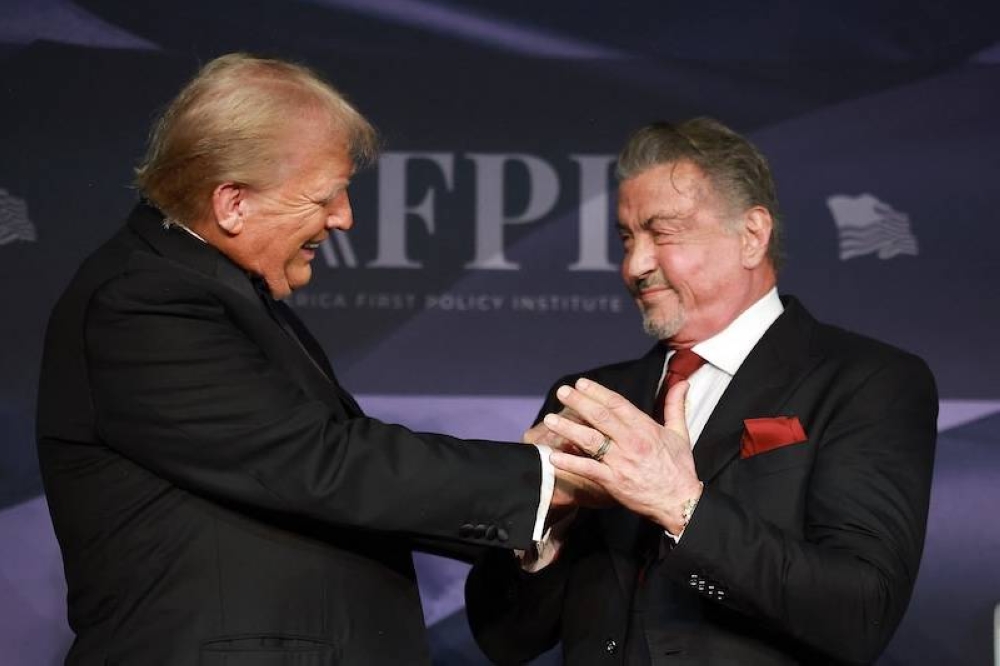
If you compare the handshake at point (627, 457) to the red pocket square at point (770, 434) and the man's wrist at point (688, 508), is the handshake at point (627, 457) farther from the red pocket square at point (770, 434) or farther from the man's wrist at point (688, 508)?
the red pocket square at point (770, 434)

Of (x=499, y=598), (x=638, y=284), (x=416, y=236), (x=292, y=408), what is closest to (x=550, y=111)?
(x=416, y=236)

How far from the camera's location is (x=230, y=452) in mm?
2057

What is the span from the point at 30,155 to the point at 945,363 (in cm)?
234

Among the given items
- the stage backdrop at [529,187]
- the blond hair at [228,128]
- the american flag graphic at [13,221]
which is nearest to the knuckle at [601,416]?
the blond hair at [228,128]

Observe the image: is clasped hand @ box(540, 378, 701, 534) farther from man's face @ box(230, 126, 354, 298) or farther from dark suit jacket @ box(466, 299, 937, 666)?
man's face @ box(230, 126, 354, 298)

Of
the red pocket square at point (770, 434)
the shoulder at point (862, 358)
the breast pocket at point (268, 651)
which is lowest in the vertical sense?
the breast pocket at point (268, 651)

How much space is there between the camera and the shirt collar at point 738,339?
267cm

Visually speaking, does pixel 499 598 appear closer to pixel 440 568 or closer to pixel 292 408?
pixel 292 408

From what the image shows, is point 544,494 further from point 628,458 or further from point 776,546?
point 776,546

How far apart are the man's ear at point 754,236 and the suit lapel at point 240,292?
879mm

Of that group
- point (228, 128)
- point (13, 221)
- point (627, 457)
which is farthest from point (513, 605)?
point (13, 221)

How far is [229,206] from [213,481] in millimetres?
421

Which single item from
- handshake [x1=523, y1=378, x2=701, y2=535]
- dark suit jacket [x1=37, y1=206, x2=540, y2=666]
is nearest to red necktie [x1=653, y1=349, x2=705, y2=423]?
handshake [x1=523, y1=378, x2=701, y2=535]

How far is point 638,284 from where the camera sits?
279cm
